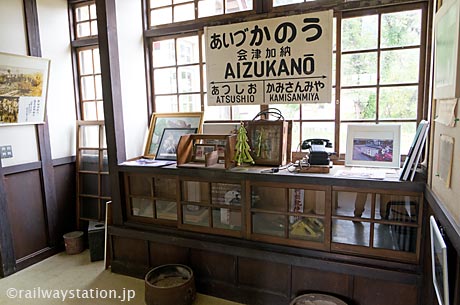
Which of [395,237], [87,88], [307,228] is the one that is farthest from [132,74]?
[395,237]

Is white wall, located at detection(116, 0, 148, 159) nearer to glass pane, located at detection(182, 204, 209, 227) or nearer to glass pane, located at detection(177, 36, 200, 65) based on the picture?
glass pane, located at detection(177, 36, 200, 65)

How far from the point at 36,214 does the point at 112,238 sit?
86 centimetres

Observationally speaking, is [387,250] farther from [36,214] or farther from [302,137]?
[36,214]

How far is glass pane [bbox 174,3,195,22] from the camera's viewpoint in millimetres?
2877

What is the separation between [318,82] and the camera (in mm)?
2379

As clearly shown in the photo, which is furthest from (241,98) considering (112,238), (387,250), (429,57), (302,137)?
(112,238)

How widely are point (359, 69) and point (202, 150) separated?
1334mm

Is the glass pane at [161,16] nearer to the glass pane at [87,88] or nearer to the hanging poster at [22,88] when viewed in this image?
the glass pane at [87,88]

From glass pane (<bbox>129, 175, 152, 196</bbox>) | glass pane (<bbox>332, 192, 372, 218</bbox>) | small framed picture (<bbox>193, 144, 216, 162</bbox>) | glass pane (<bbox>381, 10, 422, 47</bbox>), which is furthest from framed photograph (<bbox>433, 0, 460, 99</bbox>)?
glass pane (<bbox>129, 175, 152, 196</bbox>)

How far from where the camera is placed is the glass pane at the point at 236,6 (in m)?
2.65

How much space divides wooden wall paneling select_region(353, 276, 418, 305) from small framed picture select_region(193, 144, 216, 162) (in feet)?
4.49

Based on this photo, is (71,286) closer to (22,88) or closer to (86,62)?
(22,88)

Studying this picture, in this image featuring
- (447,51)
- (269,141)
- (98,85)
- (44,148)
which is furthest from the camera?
(98,85)

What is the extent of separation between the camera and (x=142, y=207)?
2.83 metres
